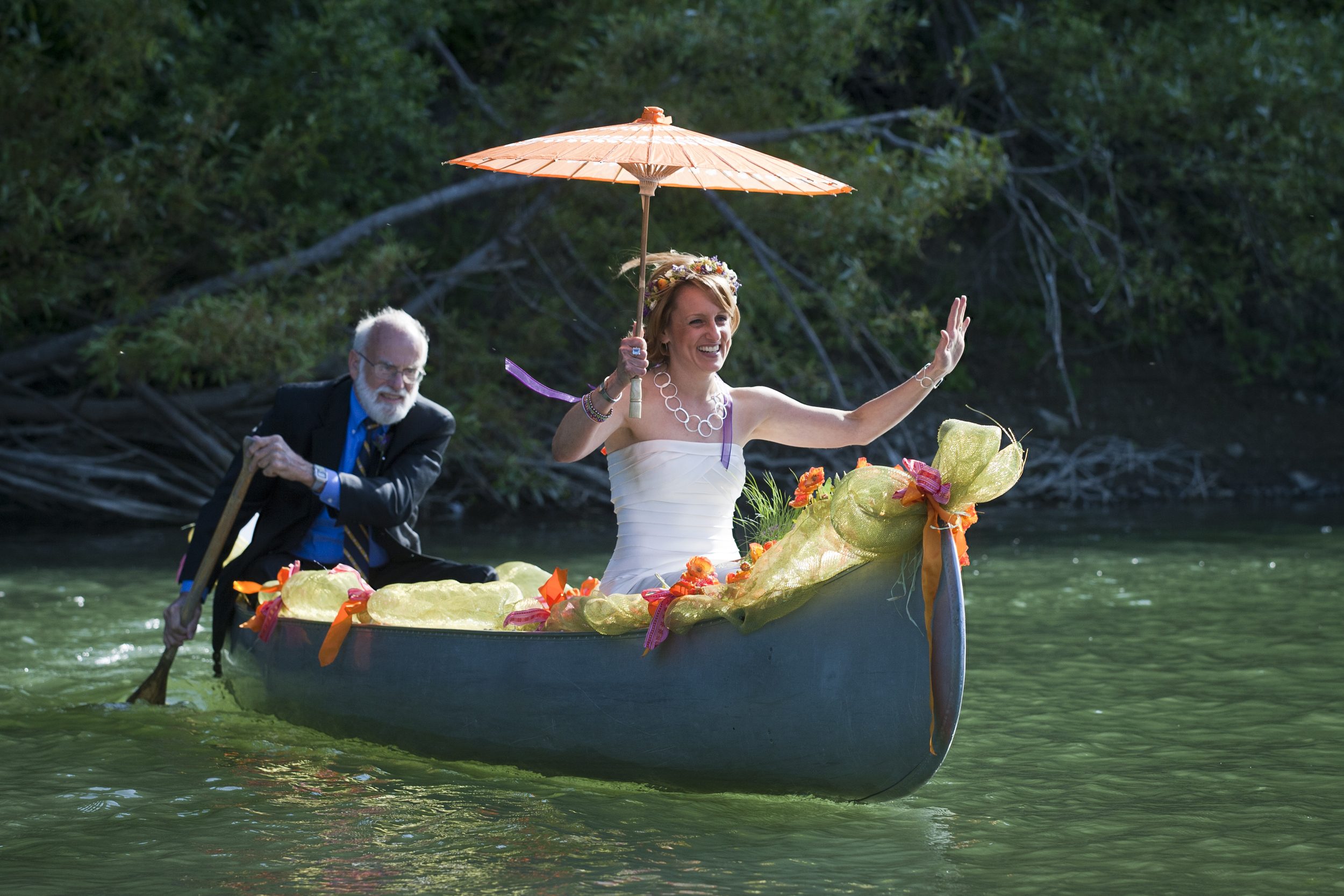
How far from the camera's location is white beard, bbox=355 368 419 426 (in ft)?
15.1

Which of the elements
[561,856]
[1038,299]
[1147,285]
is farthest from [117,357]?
[1038,299]

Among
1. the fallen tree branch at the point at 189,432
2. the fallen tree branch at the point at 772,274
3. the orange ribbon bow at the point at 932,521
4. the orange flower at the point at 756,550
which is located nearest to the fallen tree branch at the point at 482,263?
the fallen tree branch at the point at 772,274

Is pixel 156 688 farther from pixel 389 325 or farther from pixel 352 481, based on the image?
pixel 389 325

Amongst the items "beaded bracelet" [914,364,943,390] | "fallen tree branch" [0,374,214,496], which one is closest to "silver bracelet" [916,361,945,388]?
"beaded bracelet" [914,364,943,390]

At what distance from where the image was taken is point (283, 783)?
12.3 ft

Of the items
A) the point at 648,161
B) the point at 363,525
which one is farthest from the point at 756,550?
the point at 363,525

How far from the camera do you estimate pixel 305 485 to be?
4.59 metres

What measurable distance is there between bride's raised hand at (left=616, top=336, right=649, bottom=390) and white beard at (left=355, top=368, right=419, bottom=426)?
1.22 metres

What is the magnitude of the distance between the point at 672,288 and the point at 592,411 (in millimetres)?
447

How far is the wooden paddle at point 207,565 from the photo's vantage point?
4.45 meters

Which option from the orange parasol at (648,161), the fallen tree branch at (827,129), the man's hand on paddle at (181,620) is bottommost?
the man's hand on paddle at (181,620)

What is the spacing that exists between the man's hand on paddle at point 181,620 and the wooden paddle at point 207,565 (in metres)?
0.02

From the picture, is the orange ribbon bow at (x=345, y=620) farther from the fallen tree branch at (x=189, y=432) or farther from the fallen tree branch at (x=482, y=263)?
the fallen tree branch at (x=482, y=263)

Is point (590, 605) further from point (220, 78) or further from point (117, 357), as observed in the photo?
point (220, 78)
